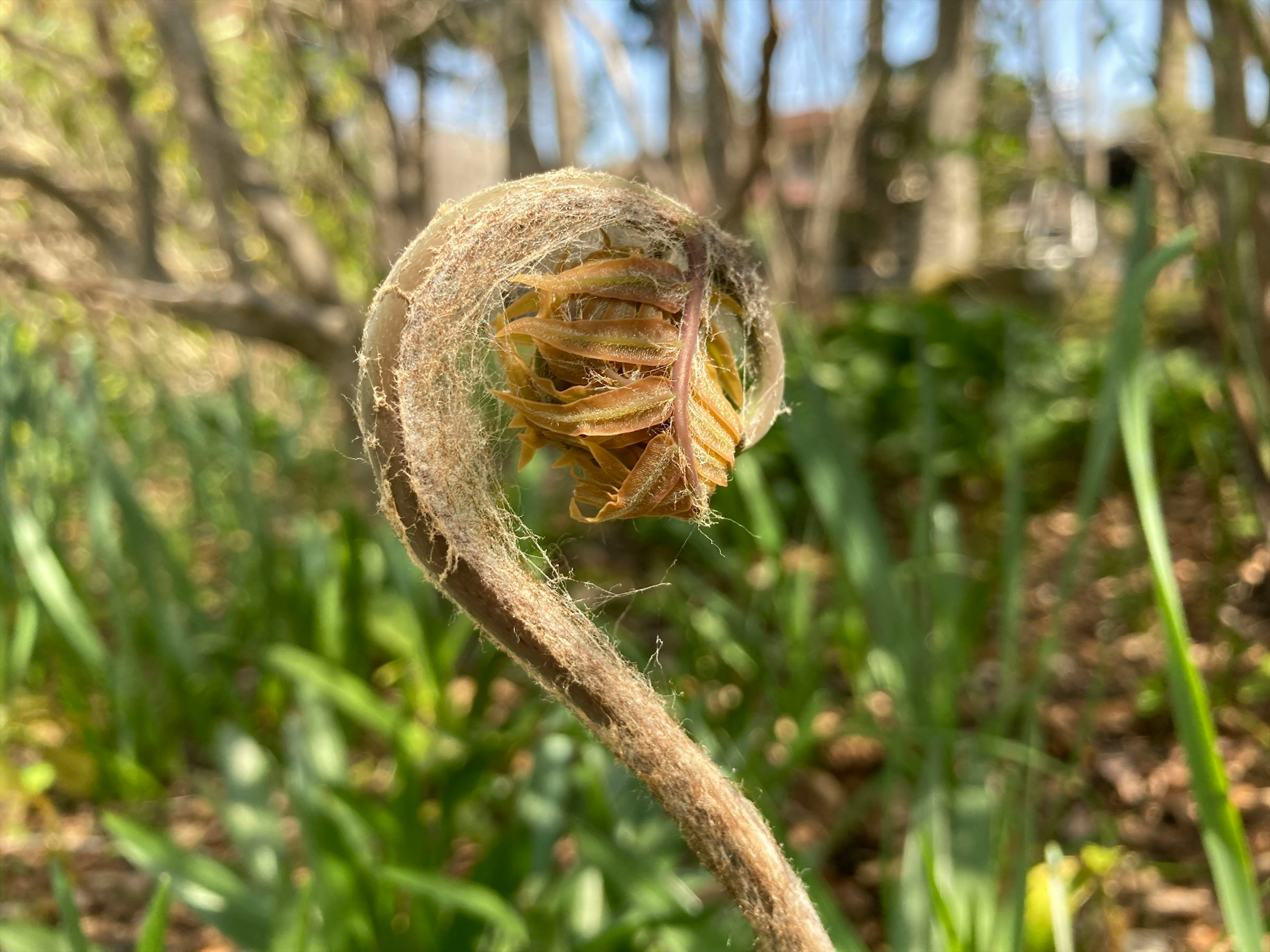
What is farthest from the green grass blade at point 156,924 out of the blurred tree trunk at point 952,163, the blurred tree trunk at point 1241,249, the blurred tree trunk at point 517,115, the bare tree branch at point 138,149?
the blurred tree trunk at point 952,163

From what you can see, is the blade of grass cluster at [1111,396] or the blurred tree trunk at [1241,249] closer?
the blade of grass cluster at [1111,396]

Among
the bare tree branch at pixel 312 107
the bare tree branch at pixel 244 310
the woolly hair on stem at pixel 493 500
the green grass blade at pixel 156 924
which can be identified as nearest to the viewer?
the woolly hair on stem at pixel 493 500

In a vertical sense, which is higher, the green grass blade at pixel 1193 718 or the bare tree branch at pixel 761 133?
the bare tree branch at pixel 761 133

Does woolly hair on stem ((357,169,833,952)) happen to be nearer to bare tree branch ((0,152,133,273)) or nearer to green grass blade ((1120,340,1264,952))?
green grass blade ((1120,340,1264,952))

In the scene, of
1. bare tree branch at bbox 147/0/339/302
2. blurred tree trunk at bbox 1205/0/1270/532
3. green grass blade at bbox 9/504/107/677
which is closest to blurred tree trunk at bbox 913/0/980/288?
blurred tree trunk at bbox 1205/0/1270/532

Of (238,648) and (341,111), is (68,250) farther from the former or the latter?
(238,648)

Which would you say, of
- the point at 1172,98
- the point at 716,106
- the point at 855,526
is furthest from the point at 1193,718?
the point at 716,106

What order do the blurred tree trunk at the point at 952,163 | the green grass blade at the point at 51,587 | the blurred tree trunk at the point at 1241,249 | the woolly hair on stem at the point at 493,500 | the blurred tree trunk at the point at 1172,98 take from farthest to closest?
the blurred tree trunk at the point at 952,163
the green grass blade at the point at 51,587
the blurred tree trunk at the point at 1172,98
the blurred tree trunk at the point at 1241,249
the woolly hair on stem at the point at 493,500

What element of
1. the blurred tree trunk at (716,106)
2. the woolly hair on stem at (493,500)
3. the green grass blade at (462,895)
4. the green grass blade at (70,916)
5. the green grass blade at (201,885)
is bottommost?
the green grass blade at (201,885)

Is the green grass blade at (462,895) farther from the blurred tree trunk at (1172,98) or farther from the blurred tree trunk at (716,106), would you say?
the blurred tree trunk at (716,106)
